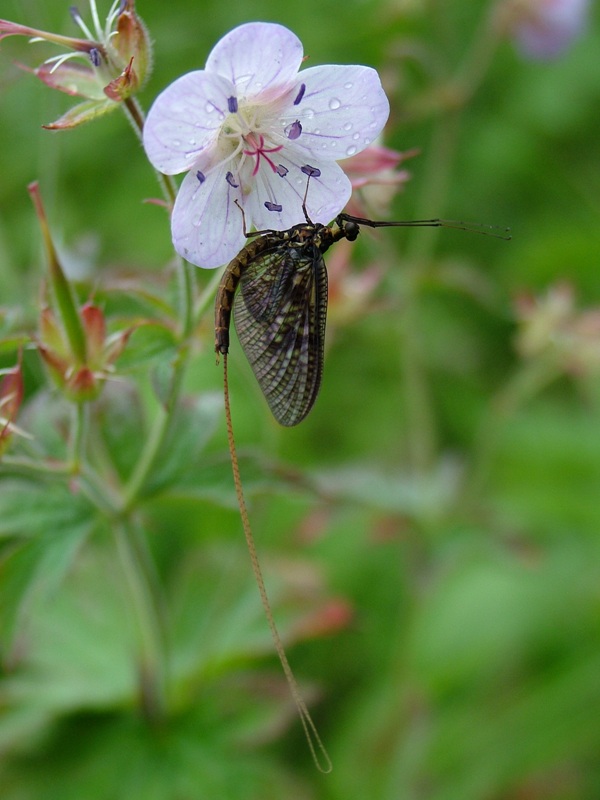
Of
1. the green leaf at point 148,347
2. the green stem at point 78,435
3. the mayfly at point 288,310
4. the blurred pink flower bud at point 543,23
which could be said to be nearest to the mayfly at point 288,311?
the mayfly at point 288,310

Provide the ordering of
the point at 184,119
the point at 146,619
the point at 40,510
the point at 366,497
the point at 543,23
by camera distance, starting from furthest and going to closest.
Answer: the point at 543,23 < the point at 366,497 < the point at 146,619 < the point at 40,510 < the point at 184,119

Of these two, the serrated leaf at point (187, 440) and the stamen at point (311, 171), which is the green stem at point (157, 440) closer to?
the serrated leaf at point (187, 440)

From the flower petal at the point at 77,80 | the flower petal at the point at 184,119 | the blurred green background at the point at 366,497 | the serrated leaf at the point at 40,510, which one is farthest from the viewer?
the blurred green background at the point at 366,497

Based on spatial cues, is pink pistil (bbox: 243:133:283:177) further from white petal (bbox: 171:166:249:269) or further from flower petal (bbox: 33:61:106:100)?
flower petal (bbox: 33:61:106:100)

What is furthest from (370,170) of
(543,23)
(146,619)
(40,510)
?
(543,23)

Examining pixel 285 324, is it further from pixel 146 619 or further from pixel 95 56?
pixel 146 619

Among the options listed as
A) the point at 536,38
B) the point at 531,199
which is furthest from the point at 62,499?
the point at 531,199

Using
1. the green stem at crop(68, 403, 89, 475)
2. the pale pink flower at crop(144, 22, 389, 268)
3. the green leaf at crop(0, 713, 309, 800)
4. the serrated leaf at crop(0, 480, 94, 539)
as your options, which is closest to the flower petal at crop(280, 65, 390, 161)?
the pale pink flower at crop(144, 22, 389, 268)
